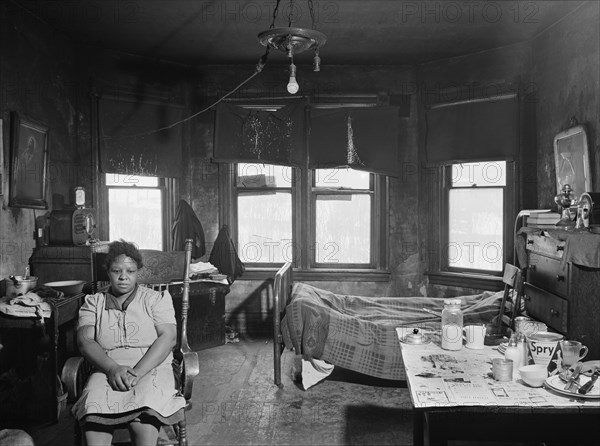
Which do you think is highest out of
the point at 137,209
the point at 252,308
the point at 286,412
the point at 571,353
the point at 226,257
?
the point at 137,209

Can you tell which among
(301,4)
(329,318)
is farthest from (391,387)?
(301,4)

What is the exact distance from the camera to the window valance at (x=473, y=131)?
5.69 m

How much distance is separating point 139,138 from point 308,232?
225 centimetres

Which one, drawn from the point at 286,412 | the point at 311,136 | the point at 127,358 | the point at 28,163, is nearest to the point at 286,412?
the point at 286,412

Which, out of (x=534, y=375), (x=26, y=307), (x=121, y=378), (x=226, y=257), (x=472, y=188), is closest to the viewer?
(x=534, y=375)

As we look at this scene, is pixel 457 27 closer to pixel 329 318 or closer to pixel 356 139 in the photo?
pixel 356 139

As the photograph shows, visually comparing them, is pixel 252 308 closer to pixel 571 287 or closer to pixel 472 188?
pixel 472 188

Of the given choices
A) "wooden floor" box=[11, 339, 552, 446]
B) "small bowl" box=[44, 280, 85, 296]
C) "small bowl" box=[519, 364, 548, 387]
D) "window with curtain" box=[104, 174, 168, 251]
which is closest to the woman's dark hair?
"wooden floor" box=[11, 339, 552, 446]

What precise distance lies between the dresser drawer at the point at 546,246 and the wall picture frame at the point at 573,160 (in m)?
0.77

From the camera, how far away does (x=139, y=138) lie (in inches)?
240

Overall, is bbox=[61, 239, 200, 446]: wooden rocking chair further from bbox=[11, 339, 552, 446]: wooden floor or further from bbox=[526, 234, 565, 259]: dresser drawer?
bbox=[526, 234, 565, 259]: dresser drawer

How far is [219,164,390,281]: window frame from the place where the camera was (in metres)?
6.48

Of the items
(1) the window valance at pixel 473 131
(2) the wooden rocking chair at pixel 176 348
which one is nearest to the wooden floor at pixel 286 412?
(2) the wooden rocking chair at pixel 176 348

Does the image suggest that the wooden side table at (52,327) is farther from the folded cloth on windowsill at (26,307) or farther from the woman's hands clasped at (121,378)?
the woman's hands clasped at (121,378)
